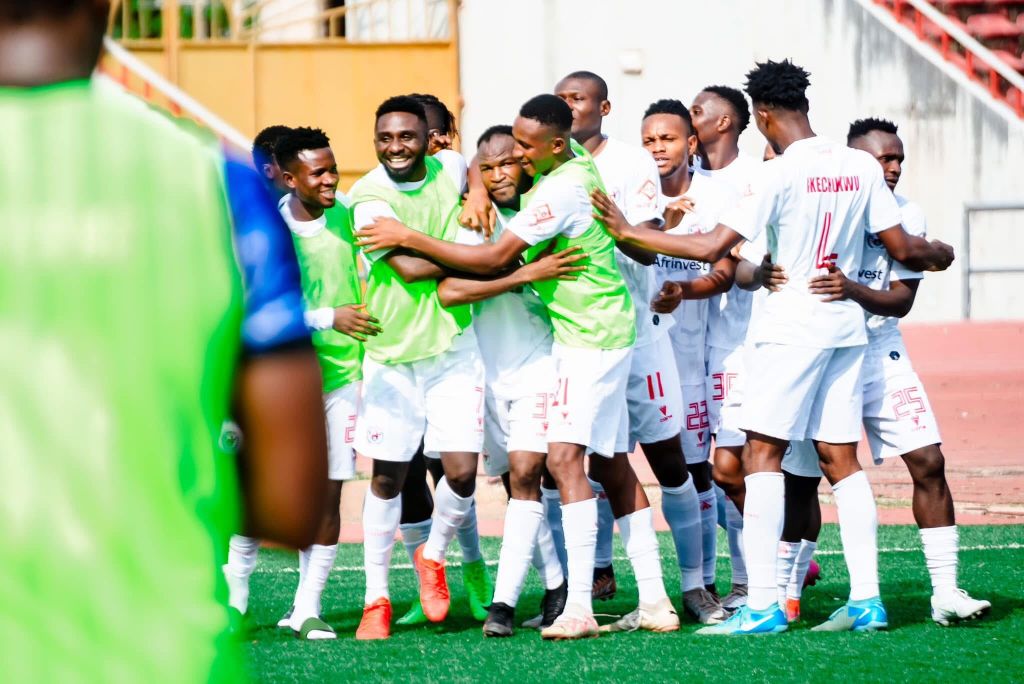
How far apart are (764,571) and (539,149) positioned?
6.40ft

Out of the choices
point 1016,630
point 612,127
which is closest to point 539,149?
point 1016,630

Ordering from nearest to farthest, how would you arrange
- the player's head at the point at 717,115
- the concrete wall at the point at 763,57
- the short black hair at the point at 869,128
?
the short black hair at the point at 869,128
the player's head at the point at 717,115
the concrete wall at the point at 763,57

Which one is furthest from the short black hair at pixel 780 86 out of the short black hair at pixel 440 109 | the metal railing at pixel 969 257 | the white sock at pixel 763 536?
the metal railing at pixel 969 257

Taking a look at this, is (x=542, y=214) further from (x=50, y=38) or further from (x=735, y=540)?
(x=50, y=38)

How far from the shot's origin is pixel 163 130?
5.18 feet

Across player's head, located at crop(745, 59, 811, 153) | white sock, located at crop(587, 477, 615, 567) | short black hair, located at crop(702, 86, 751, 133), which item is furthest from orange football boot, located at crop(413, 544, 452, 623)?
short black hair, located at crop(702, 86, 751, 133)

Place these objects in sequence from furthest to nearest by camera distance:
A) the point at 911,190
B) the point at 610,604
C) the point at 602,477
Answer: the point at 911,190 < the point at 610,604 < the point at 602,477

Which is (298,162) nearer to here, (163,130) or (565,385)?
(565,385)

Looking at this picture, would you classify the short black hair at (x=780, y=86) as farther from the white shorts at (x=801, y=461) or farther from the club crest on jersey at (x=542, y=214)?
the white shorts at (x=801, y=461)

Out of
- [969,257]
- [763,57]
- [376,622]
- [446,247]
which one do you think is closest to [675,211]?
[446,247]

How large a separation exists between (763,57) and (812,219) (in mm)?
9322

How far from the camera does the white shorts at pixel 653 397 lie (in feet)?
22.3

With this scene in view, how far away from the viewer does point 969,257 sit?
1402cm

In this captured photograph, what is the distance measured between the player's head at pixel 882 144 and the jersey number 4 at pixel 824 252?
0.95m
